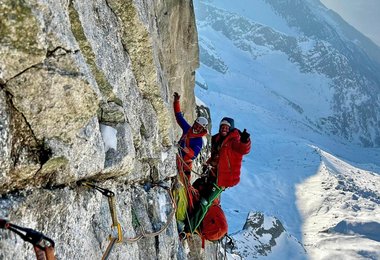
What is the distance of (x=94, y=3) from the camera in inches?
171

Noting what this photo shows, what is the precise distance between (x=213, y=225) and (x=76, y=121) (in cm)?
572

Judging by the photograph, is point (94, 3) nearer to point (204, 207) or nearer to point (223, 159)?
point (223, 159)

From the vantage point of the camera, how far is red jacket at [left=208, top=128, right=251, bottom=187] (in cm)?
750

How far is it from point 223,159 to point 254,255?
43.0 m

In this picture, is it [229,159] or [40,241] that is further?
[229,159]

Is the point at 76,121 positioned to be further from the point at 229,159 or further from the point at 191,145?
the point at 191,145

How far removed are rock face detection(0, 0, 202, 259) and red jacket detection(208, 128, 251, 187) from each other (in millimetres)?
1904

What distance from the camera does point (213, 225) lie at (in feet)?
27.5

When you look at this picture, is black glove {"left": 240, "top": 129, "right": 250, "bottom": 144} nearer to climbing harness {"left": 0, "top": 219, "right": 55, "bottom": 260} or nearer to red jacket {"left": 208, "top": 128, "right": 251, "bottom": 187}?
red jacket {"left": 208, "top": 128, "right": 251, "bottom": 187}

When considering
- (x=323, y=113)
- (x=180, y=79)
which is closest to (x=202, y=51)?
(x=323, y=113)

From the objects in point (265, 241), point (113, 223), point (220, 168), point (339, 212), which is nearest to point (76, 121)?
point (113, 223)

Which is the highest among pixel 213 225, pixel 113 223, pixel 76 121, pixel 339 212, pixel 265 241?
pixel 76 121

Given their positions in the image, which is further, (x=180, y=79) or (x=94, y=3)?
(x=180, y=79)

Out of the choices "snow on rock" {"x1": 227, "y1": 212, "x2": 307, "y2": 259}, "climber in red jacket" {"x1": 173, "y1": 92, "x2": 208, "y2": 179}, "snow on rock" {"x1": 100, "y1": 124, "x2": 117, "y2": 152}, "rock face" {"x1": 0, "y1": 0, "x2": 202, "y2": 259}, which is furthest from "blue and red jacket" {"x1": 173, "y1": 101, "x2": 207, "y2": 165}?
"snow on rock" {"x1": 227, "y1": 212, "x2": 307, "y2": 259}
